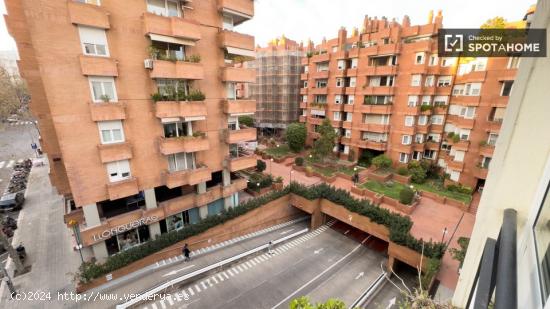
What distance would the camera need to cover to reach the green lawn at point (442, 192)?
23009mm

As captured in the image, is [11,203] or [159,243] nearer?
[159,243]

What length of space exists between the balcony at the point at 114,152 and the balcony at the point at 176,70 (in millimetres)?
Answer: 4903

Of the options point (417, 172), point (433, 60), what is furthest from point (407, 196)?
point (433, 60)

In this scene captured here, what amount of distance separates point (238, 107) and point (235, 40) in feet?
16.6

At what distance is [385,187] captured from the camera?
25.4 metres

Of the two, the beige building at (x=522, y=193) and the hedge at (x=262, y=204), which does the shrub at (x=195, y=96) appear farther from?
the beige building at (x=522, y=193)

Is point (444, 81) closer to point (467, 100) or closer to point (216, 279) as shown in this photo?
point (467, 100)

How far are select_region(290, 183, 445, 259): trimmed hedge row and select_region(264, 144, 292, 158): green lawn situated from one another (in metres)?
12.2

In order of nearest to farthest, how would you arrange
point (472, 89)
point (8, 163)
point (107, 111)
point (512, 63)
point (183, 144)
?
point (107, 111) → point (183, 144) → point (512, 63) → point (472, 89) → point (8, 163)

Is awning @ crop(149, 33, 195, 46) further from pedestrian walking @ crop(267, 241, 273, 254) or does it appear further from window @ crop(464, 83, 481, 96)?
window @ crop(464, 83, 481, 96)

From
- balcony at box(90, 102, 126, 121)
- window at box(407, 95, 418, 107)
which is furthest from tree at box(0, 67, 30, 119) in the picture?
window at box(407, 95, 418, 107)

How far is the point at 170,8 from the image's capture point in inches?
619

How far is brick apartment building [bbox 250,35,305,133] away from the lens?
4880 centimetres

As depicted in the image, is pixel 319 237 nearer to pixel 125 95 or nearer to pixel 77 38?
pixel 125 95
